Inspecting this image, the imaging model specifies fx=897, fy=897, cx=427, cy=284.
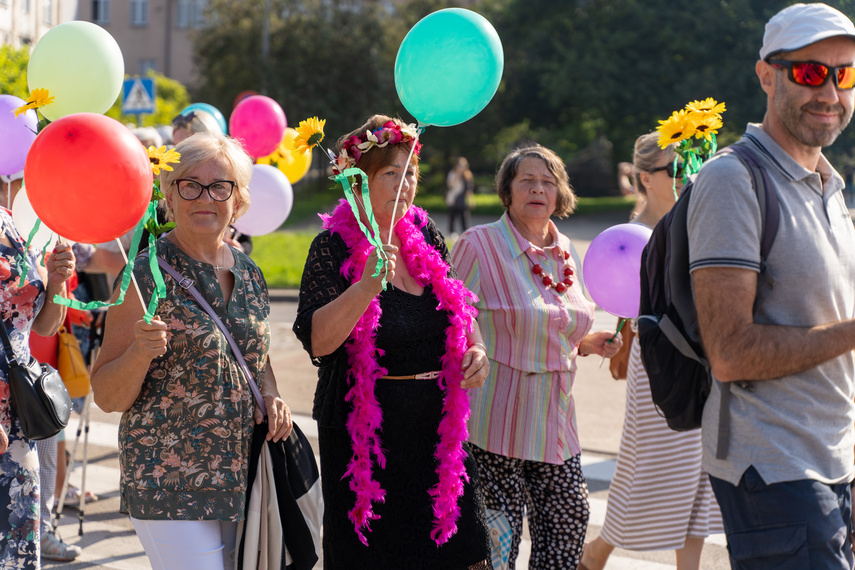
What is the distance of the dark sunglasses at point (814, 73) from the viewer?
2.34 metres

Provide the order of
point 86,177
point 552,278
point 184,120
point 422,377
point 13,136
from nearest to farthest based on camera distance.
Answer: point 86,177
point 422,377
point 13,136
point 552,278
point 184,120

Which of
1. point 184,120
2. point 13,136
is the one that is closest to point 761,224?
point 13,136

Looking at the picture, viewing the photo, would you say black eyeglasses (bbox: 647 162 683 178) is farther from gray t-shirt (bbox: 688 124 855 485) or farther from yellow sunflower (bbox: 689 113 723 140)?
gray t-shirt (bbox: 688 124 855 485)

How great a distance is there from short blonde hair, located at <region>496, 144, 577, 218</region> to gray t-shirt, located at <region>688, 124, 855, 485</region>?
5.66ft

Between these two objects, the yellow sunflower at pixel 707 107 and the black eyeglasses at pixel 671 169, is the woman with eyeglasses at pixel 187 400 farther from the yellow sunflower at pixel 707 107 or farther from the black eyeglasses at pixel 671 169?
the black eyeglasses at pixel 671 169

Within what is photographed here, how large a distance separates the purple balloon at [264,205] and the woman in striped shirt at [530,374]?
1832mm

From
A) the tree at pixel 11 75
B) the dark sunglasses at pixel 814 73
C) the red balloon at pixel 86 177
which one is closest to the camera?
the dark sunglasses at pixel 814 73

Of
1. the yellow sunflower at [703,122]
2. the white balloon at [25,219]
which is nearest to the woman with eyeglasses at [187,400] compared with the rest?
the white balloon at [25,219]

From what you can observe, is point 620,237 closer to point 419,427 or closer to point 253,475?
point 419,427

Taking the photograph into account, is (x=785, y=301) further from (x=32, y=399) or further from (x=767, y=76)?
(x=32, y=399)

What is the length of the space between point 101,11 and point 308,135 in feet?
167

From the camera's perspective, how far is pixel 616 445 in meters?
6.68

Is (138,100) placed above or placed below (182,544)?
above

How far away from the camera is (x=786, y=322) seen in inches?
90.5
